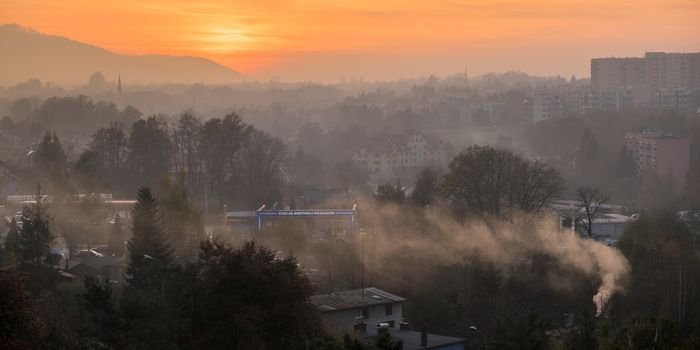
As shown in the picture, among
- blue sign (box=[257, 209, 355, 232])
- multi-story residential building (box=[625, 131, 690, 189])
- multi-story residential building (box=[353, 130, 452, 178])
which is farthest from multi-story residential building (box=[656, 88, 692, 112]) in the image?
blue sign (box=[257, 209, 355, 232])

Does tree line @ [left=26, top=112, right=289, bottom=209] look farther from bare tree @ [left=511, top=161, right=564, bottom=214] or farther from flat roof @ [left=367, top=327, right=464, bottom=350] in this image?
flat roof @ [left=367, top=327, right=464, bottom=350]

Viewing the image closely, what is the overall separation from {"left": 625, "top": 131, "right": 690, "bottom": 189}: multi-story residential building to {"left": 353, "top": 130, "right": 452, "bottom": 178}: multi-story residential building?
28.4ft

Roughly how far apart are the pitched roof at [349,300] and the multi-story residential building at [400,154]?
1342 inches

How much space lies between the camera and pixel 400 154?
2095 inches

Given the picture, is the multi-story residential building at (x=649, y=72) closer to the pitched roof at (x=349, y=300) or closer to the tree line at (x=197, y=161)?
the tree line at (x=197, y=161)

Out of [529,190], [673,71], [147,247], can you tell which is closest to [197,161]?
[529,190]

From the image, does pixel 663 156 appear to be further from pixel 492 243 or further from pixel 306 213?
pixel 492 243

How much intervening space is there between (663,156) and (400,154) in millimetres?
12296

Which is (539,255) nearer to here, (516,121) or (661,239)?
(661,239)

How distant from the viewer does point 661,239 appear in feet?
70.5

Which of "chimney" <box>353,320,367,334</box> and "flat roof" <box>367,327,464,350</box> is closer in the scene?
"flat roof" <box>367,327,464,350</box>

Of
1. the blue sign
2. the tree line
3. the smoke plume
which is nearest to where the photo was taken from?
the smoke plume

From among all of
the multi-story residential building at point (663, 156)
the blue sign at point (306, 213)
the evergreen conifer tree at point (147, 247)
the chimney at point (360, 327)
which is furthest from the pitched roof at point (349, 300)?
the multi-story residential building at point (663, 156)

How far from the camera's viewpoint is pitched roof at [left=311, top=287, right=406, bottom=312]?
16.4m
